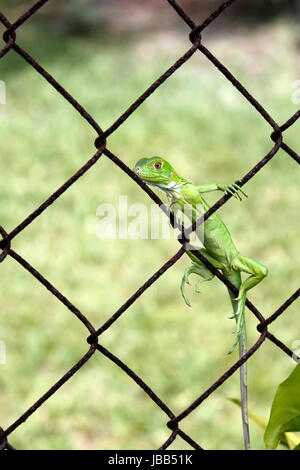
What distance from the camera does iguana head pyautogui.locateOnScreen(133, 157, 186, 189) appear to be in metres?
1.39

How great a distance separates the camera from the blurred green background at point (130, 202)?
309 centimetres

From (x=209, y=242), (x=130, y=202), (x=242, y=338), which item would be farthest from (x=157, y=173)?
(x=130, y=202)

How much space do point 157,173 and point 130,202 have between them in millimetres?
2979

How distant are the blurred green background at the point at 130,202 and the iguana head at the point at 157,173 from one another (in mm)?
1641

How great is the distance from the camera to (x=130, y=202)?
14.3 ft

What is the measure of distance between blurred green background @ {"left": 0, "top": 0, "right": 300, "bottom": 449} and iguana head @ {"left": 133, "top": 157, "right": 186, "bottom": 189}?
1.64 m

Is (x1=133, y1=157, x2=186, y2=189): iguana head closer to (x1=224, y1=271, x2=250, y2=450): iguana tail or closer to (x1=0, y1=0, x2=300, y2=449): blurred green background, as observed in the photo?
(x1=224, y1=271, x2=250, y2=450): iguana tail

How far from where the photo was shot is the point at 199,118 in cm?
534

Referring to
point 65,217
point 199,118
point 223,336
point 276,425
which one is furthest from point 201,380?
point 199,118

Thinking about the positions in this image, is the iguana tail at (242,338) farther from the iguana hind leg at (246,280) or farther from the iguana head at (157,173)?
the iguana head at (157,173)

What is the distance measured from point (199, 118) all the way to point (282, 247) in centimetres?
153

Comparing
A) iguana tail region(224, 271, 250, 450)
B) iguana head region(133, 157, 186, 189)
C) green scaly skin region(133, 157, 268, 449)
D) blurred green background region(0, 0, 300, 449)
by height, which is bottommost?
iguana tail region(224, 271, 250, 450)

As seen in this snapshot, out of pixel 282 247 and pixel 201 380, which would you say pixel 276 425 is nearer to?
pixel 201 380

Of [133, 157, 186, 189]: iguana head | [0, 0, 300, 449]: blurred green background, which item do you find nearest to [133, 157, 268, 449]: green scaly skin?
[133, 157, 186, 189]: iguana head
